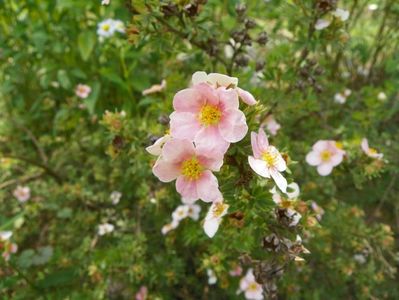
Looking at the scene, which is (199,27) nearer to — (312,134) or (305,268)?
(312,134)

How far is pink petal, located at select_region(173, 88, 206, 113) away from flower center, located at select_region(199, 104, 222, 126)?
0.05 ft

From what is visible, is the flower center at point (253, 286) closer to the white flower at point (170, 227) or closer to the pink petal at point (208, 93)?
the white flower at point (170, 227)

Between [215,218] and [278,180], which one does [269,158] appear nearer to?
[278,180]

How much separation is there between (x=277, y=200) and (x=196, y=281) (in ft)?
2.84

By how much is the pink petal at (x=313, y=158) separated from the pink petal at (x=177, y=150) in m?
0.85

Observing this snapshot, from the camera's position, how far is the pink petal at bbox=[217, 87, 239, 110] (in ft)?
3.49

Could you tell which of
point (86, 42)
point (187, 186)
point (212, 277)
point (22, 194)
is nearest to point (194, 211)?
point (212, 277)

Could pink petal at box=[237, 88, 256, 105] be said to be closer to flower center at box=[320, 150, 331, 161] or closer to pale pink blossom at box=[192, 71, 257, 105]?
pale pink blossom at box=[192, 71, 257, 105]

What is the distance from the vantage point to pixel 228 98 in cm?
107

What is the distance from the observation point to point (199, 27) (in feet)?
5.62

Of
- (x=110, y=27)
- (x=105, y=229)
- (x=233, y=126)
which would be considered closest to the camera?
(x=233, y=126)

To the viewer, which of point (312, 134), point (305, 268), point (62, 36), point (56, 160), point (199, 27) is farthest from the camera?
point (62, 36)

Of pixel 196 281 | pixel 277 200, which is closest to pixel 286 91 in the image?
pixel 277 200

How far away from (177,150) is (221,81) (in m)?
0.20
